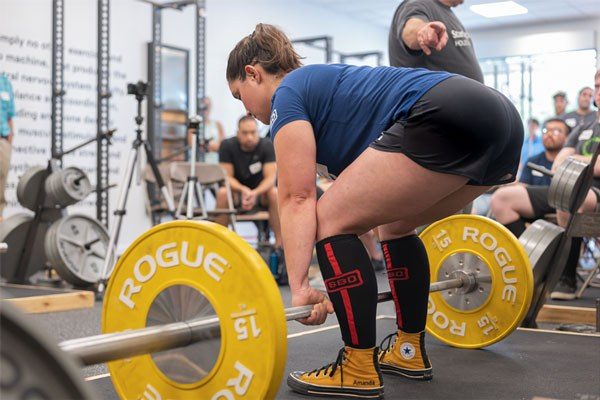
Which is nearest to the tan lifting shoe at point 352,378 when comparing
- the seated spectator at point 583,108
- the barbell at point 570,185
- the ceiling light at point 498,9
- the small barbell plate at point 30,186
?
the barbell at point 570,185

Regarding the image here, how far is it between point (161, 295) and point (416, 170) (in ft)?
1.82

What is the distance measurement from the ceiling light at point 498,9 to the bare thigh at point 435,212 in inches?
329

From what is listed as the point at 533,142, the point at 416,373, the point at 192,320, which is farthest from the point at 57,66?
the point at 533,142

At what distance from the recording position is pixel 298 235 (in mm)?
1501

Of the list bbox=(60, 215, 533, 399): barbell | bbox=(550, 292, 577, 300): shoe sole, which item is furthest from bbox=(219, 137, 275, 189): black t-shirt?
bbox=(60, 215, 533, 399): barbell

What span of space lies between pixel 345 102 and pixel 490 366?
875 mm

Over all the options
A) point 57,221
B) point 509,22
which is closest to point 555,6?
point 509,22

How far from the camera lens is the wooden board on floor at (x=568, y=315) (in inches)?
113

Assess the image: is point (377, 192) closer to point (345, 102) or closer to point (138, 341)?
point (345, 102)

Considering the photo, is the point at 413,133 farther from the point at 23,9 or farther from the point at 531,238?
the point at 23,9

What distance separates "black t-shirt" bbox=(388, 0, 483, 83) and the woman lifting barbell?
817 millimetres

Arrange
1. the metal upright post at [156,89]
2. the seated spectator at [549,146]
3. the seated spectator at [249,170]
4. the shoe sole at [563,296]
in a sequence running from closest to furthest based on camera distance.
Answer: the shoe sole at [563,296] < the seated spectator at [549,146] < the seated spectator at [249,170] < the metal upright post at [156,89]

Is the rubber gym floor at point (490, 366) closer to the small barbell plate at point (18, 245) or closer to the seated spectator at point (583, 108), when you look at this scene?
the small barbell plate at point (18, 245)

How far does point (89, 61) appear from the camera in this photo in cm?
655
